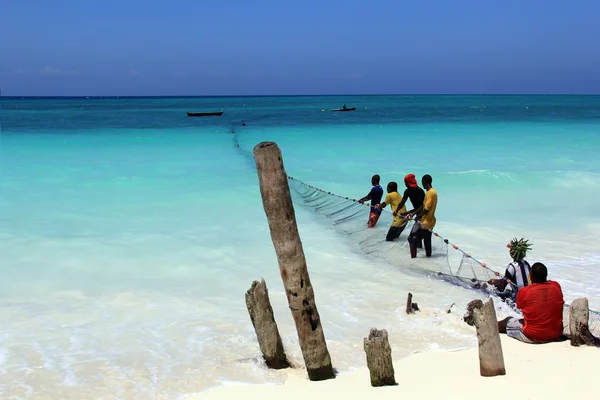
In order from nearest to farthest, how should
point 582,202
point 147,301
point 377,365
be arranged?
point 377,365, point 147,301, point 582,202

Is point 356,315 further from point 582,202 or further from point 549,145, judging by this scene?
point 549,145

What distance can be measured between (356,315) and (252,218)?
5811 millimetres

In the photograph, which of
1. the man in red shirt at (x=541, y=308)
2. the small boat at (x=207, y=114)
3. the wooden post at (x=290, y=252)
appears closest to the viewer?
the wooden post at (x=290, y=252)

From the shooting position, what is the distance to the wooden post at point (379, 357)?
458 cm

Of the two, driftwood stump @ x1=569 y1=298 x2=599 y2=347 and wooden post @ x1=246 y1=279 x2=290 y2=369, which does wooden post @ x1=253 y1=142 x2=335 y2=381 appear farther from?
driftwood stump @ x1=569 y1=298 x2=599 y2=347

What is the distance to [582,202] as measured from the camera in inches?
563

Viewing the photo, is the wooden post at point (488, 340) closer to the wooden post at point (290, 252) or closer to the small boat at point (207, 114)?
the wooden post at point (290, 252)

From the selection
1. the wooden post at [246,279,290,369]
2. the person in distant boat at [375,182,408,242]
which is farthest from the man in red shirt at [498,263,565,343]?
the person in distant boat at [375,182,408,242]

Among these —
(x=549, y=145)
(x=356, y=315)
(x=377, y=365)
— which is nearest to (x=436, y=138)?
(x=549, y=145)

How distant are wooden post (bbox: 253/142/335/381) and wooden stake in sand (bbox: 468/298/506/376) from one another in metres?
1.20

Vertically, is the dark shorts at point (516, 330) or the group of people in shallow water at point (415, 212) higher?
the group of people in shallow water at point (415, 212)

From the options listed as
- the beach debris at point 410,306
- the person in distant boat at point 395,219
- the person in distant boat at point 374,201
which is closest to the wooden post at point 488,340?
the beach debris at point 410,306

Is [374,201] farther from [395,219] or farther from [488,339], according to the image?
[488,339]

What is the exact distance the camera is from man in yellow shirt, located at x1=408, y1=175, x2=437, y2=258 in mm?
8289
